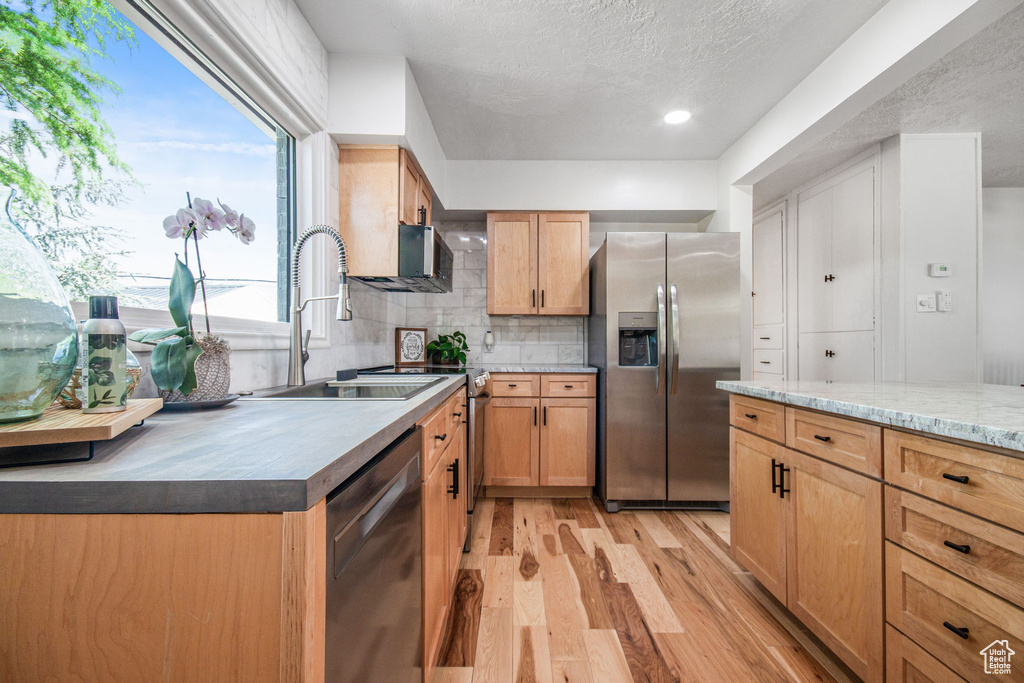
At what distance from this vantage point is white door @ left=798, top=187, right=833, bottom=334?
3330 millimetres

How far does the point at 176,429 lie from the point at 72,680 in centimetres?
42

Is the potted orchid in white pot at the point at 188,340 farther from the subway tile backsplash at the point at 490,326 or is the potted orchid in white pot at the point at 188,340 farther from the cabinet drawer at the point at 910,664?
the subway tile backsplash at the point at 490,326

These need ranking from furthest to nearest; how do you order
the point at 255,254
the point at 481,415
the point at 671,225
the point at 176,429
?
the point at 671,225
the point at 481,415
the point at 255,254
the point at 176,429

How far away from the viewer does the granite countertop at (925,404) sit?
2.98ft

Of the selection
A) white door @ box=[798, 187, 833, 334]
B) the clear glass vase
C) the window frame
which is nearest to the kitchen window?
the window frame

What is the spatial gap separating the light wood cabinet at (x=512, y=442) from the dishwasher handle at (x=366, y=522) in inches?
81.4

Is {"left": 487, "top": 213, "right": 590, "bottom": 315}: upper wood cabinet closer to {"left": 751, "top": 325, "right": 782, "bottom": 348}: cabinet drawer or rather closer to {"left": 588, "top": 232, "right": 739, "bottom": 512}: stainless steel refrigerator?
{"left": 588, "top": 232, "right": 739, "bottom": 512}: stainless steel refrigerator

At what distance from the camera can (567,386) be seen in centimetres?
305

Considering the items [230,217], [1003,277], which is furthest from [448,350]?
[1003,277]

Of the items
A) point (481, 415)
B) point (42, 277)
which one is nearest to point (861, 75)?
point (481, 415)

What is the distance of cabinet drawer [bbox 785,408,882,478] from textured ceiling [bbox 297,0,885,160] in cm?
175

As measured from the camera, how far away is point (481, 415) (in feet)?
8.75

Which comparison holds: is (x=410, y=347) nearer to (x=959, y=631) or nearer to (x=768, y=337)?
(x=959, y=631)

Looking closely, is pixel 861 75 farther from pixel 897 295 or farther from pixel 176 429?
pixel 176 429
